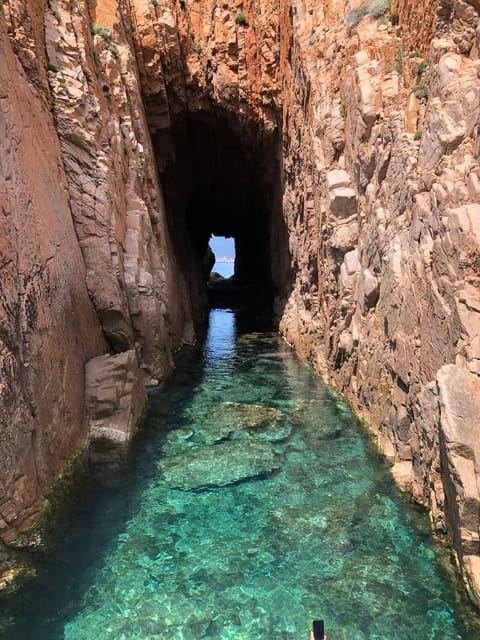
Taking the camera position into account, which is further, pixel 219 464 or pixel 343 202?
pixel 343 202

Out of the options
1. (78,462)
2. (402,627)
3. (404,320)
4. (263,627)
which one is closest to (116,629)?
(263,627)

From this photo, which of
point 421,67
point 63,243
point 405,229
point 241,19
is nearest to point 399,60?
point 421,67

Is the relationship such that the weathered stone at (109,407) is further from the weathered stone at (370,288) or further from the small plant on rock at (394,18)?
the small plant on rock at (394,18)

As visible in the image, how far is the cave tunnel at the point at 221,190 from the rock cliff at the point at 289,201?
4.54 ft

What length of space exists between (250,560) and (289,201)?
15967 mm

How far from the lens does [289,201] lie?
19.3m

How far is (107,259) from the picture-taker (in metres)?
11.0

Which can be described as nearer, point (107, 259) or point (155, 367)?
point (107, 259)

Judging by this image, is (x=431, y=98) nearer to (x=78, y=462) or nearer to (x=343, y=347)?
(x=343, y=347)

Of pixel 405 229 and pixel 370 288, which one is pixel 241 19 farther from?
pixel 405 229

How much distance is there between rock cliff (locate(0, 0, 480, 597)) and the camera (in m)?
6.29

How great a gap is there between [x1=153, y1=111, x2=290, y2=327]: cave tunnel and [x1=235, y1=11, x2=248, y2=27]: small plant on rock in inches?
149

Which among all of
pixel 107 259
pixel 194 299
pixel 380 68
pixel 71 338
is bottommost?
pixel 194 299

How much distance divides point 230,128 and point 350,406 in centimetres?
1619
